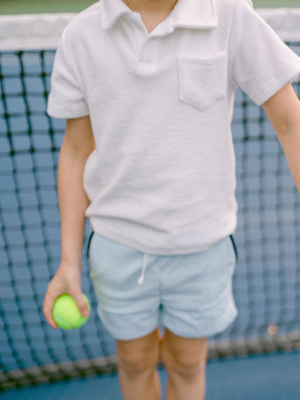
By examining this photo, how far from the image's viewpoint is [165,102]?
0.62 metres

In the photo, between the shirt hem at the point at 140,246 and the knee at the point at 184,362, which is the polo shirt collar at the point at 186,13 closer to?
the shirt hem at the point at 140,246

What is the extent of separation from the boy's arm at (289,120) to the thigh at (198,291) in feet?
0.70

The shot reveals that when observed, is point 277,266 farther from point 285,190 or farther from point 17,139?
point 17,139

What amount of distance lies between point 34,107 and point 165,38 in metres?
2.94

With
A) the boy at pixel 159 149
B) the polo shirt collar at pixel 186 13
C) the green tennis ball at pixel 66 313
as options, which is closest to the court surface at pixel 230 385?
the boy at pixel 159 149

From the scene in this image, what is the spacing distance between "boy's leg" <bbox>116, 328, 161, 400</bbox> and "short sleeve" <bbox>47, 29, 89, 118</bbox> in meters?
0.43

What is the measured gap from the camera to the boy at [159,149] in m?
0.59

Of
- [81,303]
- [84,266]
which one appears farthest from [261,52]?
[84,266]

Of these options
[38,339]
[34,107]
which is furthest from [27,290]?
[34,107]

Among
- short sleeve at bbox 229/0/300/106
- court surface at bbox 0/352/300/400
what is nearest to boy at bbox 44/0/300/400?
short sleeve at bbox 229/0/300/106

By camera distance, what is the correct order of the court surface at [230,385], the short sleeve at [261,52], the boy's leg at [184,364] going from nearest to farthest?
the short sleeve at [261,52] < the boy's leg at [184,364] < the court surface at [230,385]

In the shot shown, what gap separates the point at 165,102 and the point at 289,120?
0.17m

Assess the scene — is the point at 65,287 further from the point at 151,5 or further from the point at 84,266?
the point at 84,266

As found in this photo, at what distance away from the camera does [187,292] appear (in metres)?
0.74
